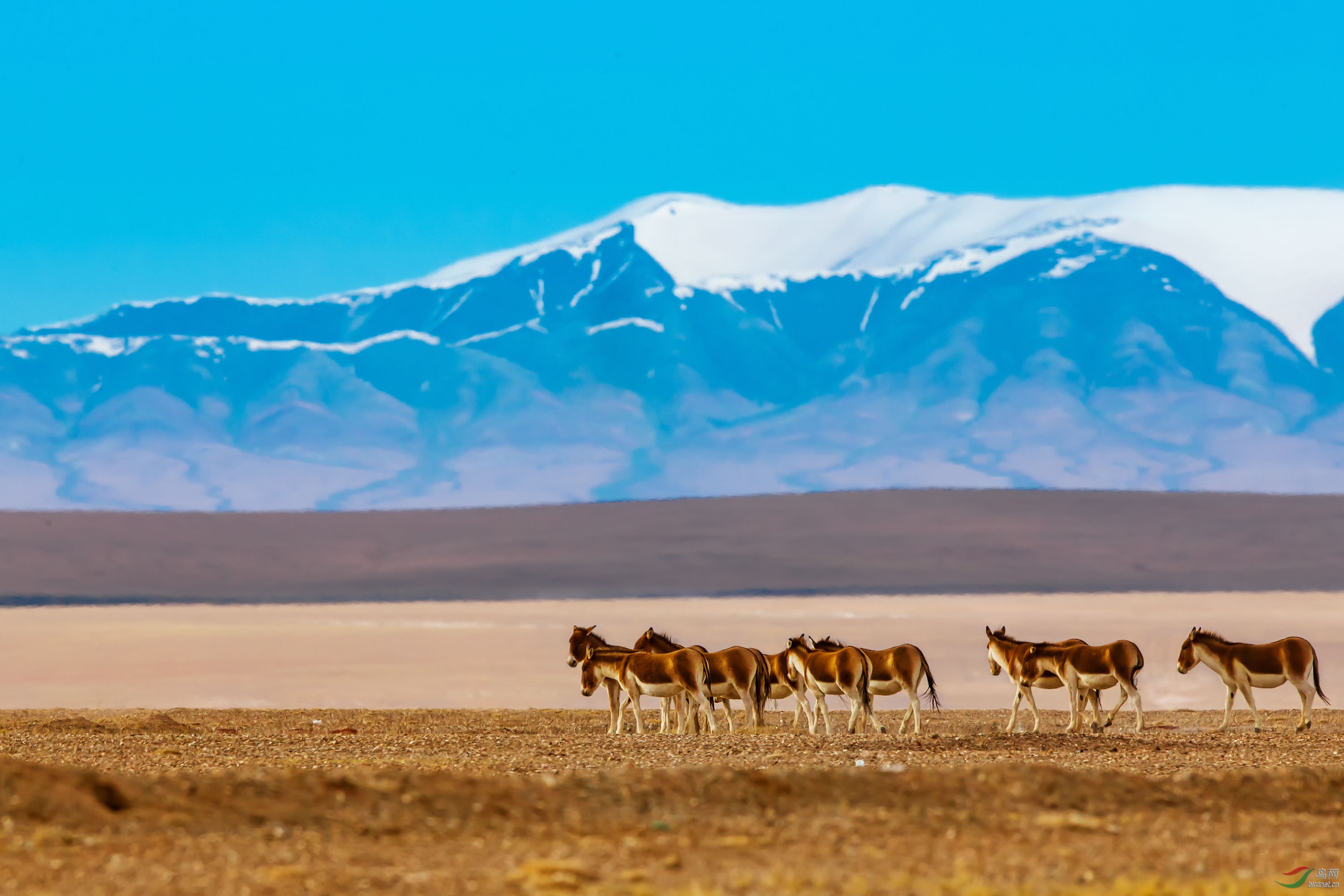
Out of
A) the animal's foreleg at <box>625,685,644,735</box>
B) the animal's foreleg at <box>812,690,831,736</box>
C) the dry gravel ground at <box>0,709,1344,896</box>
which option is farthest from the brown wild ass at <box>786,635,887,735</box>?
the dry gravel ground at <box>0,709,1344,896</box>

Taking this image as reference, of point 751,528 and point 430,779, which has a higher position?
point 751,528

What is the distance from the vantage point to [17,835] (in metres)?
12.2

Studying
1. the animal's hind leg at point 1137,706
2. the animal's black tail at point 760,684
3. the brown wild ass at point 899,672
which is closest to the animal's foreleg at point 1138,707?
the animal's hind leg at point 1137,706

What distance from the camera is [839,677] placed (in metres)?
26.1

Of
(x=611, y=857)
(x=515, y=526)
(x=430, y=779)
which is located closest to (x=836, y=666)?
(x=430, y=779)

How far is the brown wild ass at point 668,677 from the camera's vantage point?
86.9ft

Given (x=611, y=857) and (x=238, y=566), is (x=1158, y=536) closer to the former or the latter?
(x=238, y=566)

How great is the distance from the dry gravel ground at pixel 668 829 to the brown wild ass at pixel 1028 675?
973 centimetres

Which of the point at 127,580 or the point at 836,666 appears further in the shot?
the point at 127,580

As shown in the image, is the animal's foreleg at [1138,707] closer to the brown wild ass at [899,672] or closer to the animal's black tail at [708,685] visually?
the brown wild ass at [899,672]

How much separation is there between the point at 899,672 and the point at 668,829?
48.0 ft

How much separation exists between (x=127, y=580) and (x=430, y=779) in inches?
2764

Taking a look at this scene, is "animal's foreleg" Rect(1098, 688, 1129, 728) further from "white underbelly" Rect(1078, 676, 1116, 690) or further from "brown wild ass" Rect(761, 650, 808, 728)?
"brown wild ass" Rect(761, 650, 808, 728)

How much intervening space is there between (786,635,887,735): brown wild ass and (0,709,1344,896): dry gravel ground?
732cm
